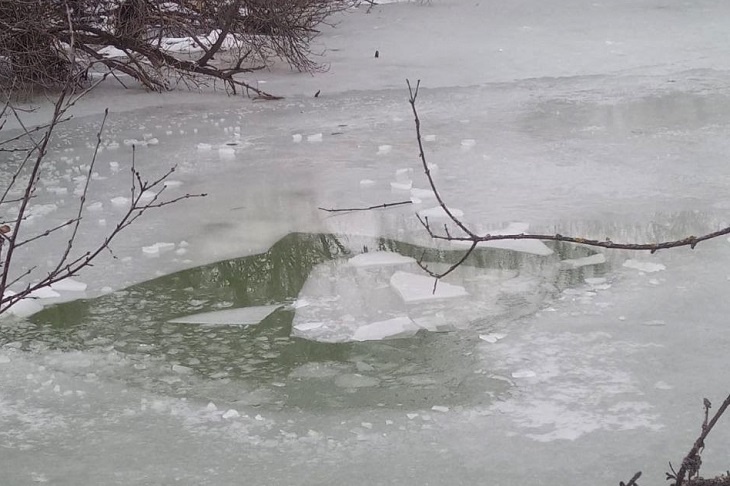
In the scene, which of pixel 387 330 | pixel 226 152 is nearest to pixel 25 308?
pixel 387 330

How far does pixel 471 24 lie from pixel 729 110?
5.46 metres

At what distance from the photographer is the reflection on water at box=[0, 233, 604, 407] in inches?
126

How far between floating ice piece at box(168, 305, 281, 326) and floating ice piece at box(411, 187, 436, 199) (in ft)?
5.30

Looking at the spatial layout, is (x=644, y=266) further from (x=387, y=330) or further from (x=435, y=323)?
(x=387, y=330)

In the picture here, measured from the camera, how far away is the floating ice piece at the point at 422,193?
529cm

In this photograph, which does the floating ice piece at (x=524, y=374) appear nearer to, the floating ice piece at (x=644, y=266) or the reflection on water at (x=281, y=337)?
the reflection on water at (x=281, y=337)

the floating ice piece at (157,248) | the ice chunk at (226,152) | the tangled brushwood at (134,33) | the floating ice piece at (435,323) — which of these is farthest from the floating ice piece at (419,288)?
the tangled brushwood at (134,33)

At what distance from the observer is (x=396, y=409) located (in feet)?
9.91

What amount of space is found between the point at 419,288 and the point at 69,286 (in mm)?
1520

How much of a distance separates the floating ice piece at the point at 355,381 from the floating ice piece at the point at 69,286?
4.85 feet

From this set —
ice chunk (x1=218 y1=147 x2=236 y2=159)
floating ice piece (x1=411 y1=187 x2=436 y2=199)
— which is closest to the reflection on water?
floating ice piece (x1=411 y1=187 x2=436 y2=199)

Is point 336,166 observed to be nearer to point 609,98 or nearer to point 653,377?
point 609,98

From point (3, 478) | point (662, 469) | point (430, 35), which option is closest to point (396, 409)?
point (662, 469)

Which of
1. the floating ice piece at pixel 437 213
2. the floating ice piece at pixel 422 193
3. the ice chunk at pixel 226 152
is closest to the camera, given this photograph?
the floating ice piece at pixel 437 213
